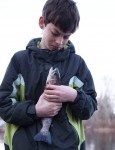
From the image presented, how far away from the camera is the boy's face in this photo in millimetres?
3068

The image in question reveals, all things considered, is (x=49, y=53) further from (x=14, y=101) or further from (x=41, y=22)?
(x=14, y=101)

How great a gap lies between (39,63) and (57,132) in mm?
455

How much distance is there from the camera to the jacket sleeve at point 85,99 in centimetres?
303

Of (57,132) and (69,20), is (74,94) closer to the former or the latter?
(57,132)

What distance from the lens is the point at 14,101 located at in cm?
308

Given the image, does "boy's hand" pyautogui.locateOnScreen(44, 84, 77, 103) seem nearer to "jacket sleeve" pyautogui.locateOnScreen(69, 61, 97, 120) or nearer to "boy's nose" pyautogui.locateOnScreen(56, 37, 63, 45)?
"jacket sleeve" pyautogui.locateOnScreen(69, 61, 97, 120)

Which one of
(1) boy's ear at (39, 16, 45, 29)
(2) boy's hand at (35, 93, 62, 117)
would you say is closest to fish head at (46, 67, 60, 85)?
(2) boy's hand at (35, 93, 62, 117)

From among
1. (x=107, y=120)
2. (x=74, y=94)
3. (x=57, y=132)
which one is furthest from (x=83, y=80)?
(x=107, y=120)

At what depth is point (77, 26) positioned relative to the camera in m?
3.14

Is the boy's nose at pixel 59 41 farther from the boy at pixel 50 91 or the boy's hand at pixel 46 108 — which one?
the boy's hand at pixel 46 108

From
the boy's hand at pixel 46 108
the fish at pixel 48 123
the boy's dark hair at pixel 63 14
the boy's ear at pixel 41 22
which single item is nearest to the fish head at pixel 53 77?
the fish at pixel 48 123

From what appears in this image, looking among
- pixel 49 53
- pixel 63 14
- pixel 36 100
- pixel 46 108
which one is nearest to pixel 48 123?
pixel 46 108

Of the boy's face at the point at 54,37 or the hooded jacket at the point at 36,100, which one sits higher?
the boy's face at the point at 54,37

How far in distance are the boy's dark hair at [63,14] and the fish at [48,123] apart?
30 cm
